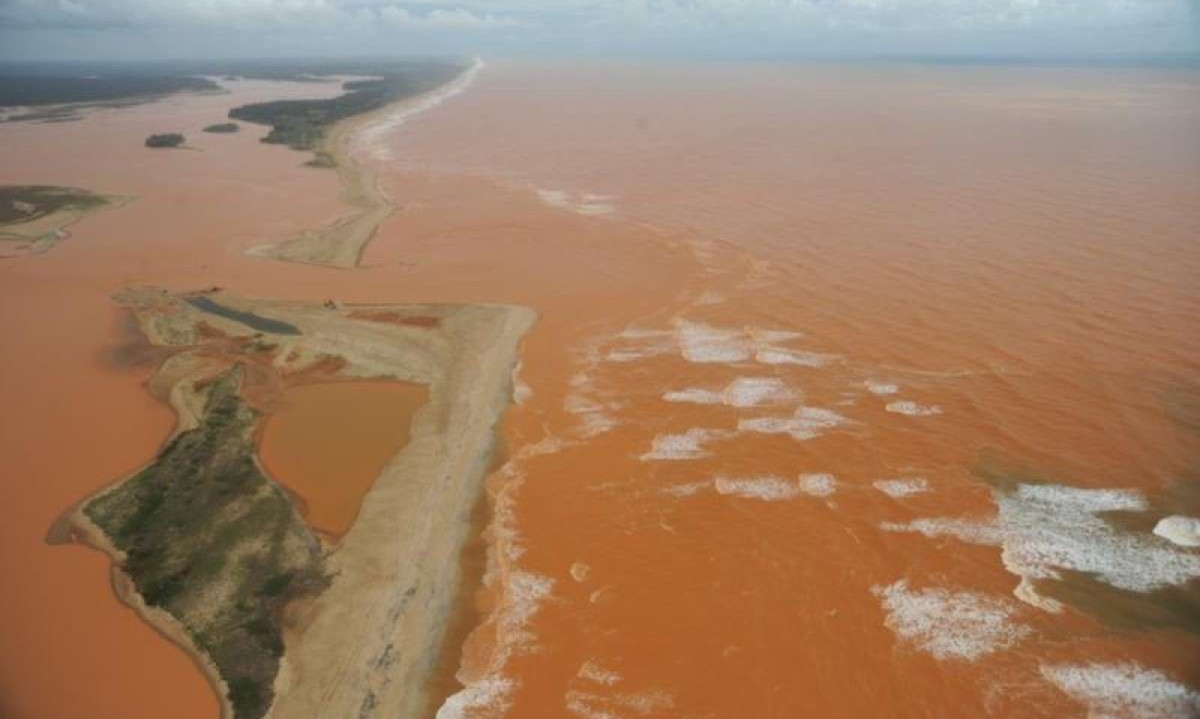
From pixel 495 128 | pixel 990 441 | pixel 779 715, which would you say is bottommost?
pixel 779 715

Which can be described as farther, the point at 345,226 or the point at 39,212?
the point at 39,212

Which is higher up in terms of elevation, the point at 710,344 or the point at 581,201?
the point at 581,201

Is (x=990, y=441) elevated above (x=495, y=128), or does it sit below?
below

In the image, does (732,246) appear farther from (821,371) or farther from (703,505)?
(703,505)

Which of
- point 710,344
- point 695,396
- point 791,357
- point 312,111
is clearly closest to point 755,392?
point 695,396

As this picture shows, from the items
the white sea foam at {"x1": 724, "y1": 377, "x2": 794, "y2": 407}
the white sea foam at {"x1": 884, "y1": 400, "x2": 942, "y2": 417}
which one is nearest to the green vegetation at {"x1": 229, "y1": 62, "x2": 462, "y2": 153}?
the white sea foam at {"x1": 724, "y1": 377, "x2": 794, "y2": 407}

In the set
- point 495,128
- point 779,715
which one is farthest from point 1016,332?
point 495,128

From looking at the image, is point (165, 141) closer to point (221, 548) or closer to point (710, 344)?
point (710, 344)
